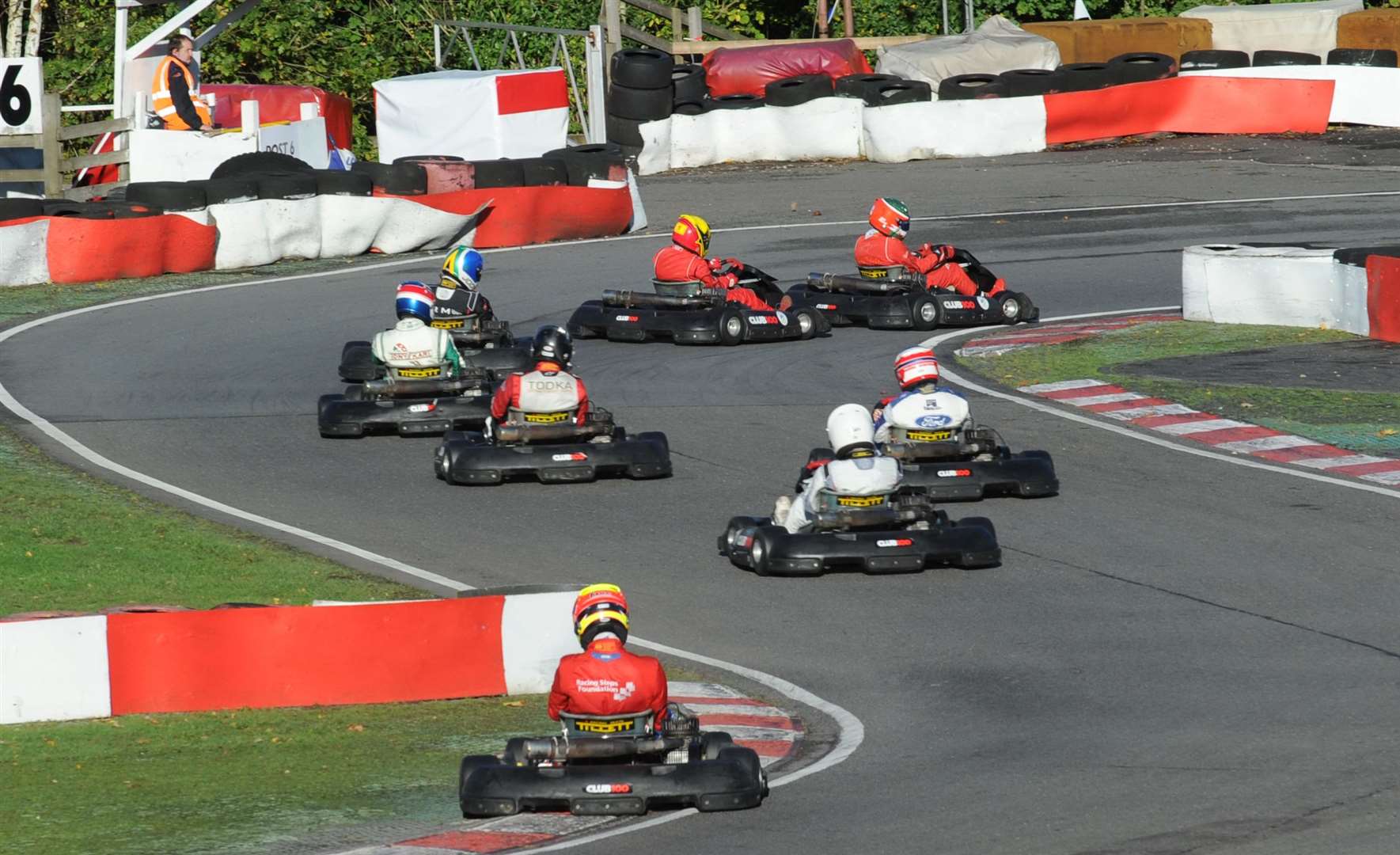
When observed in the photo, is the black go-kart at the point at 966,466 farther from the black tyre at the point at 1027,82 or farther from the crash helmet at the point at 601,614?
the black tyre at the point at 1027,82

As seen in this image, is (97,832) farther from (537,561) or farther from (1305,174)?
(1305,174)

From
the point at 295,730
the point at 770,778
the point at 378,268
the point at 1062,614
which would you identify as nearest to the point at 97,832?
the point at 295,730

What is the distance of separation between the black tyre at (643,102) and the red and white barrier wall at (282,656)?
74.3ft

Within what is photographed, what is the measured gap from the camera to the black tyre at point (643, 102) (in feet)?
104

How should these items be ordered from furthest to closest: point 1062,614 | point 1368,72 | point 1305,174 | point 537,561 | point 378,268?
point 1368,72, point 1305,174, point 378,268, point 537,561, point 1062,614

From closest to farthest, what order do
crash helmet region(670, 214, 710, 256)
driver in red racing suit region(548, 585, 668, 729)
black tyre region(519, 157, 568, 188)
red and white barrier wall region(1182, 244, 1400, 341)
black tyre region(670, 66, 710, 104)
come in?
driver in red racing suit region(548, 585, 668, 729) < red and white barrier wall region(1182, 244, 1400, 341) < crash helmet region(670, 214, 710, 256) < black tyre region(519, 157, 568, 188) < black tyre region(670, 66, 710, 104)

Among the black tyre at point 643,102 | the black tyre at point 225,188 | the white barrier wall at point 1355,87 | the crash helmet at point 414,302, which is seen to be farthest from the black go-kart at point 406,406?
the white barrier wall at point 1355,87

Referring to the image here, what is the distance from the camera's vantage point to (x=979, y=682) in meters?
9.62

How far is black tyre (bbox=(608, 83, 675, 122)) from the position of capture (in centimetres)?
3175

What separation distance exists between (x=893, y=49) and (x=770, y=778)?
2572 cm

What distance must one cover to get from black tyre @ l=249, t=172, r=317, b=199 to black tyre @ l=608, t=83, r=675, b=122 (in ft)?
28.6

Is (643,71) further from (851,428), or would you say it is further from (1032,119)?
(851,428)

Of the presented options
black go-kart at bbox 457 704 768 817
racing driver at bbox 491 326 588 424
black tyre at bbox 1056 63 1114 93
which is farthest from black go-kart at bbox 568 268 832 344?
black tyre at bbox 1056 63 1114 93

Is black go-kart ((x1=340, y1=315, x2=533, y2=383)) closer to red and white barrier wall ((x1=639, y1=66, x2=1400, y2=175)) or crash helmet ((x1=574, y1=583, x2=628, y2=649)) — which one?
crash helmet ((x1=574, y1=583, x2=628, y2=649))
